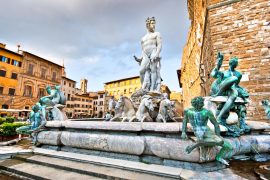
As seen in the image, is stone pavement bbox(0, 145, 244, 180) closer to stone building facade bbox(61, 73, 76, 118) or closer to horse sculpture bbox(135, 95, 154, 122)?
horse sculpture bbox(135, 95, 154, 122)

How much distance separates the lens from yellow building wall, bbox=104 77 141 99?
45.7m

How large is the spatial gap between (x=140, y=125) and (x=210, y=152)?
1089mm

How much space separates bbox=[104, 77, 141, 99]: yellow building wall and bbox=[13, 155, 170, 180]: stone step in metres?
40.9

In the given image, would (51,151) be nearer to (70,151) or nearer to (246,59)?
(70,151)

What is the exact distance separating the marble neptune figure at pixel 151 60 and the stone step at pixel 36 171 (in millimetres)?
3331

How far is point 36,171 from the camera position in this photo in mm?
2656

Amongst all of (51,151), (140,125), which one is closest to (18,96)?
(51,151)

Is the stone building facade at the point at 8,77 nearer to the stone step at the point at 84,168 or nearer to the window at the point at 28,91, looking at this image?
the window at the point at 28,91

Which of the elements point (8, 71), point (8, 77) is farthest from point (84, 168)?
point (8, 71)

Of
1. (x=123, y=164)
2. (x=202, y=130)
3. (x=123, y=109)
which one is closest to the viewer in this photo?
(x=202, y=130)

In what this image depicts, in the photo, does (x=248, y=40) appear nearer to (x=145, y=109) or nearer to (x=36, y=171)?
(x=145, y=109)

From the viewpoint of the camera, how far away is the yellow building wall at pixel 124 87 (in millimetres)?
45656

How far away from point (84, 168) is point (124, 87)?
45.4 meters

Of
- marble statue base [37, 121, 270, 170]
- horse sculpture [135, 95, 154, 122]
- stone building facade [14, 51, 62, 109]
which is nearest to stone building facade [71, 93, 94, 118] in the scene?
stone building facade [14, 51, 62, 109]
